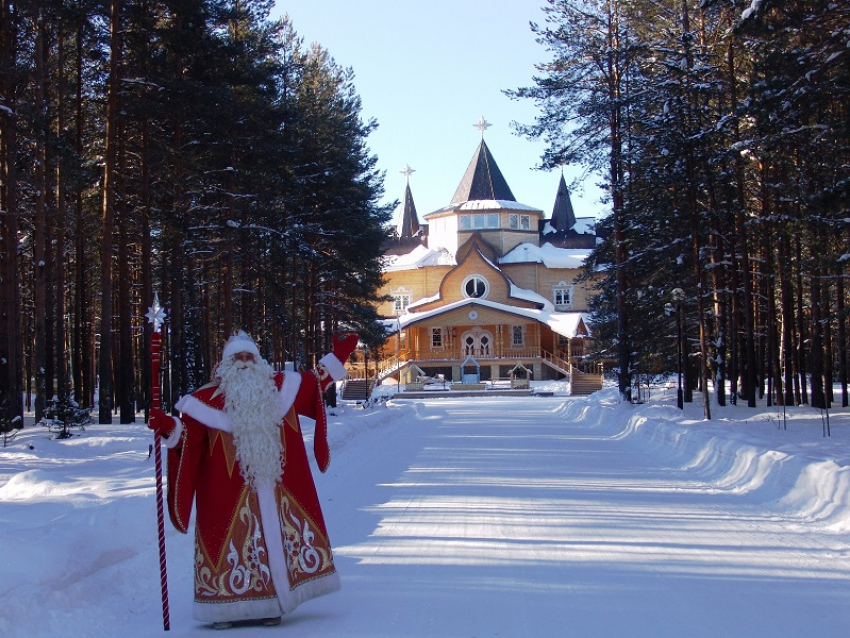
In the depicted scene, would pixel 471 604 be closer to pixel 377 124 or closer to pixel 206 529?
pixel 206 529

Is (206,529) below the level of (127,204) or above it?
below

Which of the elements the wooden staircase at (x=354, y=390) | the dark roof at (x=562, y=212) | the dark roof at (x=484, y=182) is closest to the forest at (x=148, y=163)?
the wooden staircase at (x=354, y=390)

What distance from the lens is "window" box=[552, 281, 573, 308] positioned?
231ft

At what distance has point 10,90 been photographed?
16.9m

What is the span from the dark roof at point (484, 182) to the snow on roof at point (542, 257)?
5.25m

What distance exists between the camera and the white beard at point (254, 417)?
5.83m

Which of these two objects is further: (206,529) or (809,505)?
(809,505)

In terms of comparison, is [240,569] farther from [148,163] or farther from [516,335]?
[516,335]

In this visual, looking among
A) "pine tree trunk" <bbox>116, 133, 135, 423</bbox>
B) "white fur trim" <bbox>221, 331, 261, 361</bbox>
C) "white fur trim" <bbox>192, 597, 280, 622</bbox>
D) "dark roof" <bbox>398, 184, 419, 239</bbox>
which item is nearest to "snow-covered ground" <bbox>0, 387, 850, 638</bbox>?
"white fur trim" <bbox>192, 597, 280, 622</bbox>

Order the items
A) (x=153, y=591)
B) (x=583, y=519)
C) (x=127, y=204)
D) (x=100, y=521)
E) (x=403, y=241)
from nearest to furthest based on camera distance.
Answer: (x=153, y=591) → (x=100, y=521) → (x=583, y=519) → (x=127, y=204) → (x=403, y=241)

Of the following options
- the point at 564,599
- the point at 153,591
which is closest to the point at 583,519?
the point at 564,599

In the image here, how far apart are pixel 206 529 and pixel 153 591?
1321 mm

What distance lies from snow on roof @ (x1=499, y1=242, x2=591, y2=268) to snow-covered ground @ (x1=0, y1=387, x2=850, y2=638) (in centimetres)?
5476

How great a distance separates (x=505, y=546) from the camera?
7926mm
